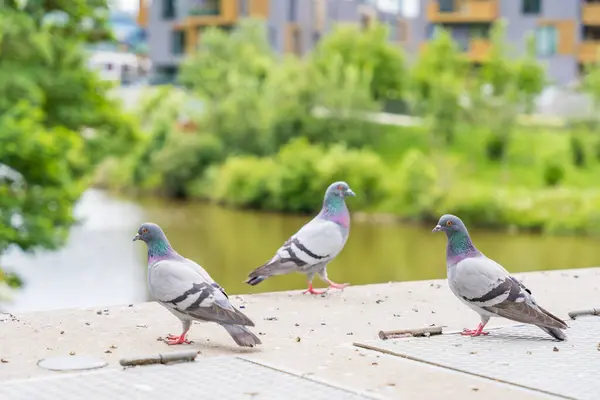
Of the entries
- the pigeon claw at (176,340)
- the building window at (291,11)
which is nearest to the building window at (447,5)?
the building window at (291,11)

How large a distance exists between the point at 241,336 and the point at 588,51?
167 feet

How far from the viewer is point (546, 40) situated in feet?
190

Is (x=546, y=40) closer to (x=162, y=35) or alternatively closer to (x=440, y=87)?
(x=440, y=87)

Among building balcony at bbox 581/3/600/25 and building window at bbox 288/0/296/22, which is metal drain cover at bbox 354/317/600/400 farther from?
building window at bbox 288/0/296/22

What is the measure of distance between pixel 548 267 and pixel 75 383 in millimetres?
24307

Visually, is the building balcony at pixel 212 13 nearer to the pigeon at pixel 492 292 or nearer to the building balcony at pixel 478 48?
the building balcony at pixel 478 48

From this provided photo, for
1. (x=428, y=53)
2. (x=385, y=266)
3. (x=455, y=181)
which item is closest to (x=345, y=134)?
(x=428, y=53)

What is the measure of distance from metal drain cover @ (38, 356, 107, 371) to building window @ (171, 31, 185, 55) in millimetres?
59750

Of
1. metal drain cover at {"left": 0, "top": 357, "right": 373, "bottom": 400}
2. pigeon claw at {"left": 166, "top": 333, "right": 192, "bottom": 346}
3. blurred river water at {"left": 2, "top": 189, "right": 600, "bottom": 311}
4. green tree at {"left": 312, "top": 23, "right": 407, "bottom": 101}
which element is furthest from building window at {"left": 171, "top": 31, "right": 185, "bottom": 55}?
metal drain cover at {"left": 0, "top": 357, "right": 373, "bottom": 400}

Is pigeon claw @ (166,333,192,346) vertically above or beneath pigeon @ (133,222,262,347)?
beneath

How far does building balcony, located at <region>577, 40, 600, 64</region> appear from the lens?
56.4 meters

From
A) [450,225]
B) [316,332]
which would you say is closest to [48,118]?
[316,332]

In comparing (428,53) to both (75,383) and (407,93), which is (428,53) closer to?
(407,93)

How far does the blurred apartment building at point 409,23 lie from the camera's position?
5738cm
